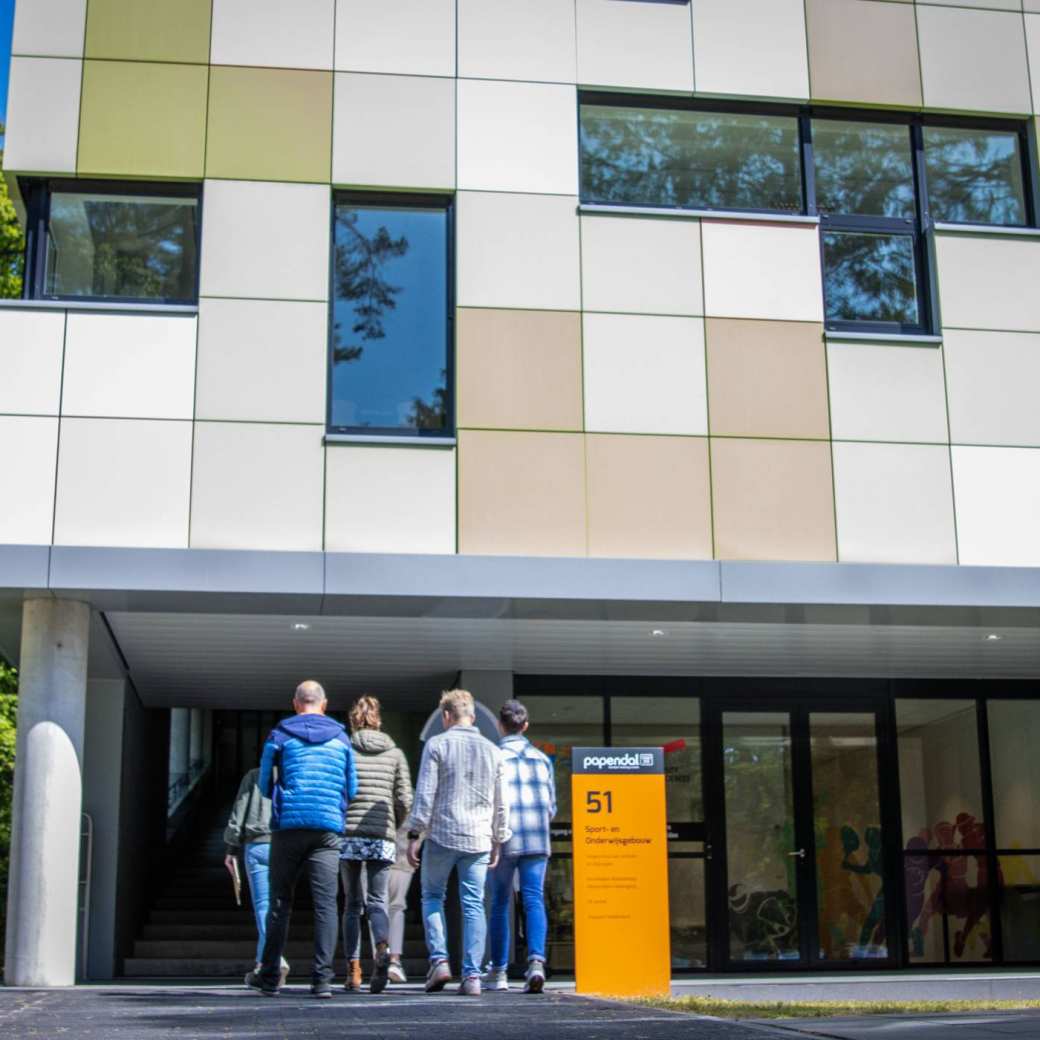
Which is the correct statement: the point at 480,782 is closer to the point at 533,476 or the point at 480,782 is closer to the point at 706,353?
the point at 533,476

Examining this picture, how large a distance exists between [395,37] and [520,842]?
7.14 m

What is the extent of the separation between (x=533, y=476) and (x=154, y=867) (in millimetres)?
9598

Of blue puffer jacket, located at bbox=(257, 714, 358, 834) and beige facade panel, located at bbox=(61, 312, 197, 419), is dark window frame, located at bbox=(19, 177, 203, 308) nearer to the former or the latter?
beige facade panel, located at bbox=(61, 312, 197, 419)

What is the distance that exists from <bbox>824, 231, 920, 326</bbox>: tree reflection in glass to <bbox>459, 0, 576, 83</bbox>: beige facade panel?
2.79 metres

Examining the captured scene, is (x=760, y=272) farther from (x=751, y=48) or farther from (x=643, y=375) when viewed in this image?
(x=751, y=48)

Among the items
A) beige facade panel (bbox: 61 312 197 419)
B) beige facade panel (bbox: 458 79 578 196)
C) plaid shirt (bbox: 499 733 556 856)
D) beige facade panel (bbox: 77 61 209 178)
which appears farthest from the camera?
beige facade panel (bbox: 458 79 578 196)

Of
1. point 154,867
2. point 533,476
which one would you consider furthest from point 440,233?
point 154,867

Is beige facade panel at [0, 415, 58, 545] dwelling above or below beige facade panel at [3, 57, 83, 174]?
below

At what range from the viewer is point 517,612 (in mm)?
13594

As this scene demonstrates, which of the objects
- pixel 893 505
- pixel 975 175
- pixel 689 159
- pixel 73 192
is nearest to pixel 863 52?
pixel 975 175

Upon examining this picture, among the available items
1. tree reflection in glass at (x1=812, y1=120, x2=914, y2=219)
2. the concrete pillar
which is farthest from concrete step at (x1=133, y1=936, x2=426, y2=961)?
Result: tree reflection in glass at (x1=812, y1=120, x2=914, y2=219)

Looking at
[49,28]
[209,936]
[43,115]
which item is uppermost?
[49,28]

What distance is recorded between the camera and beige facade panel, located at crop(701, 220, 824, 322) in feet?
46.8

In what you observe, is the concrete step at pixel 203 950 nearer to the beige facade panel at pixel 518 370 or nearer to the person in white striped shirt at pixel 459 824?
the beige facade panel at pixel 518 370
